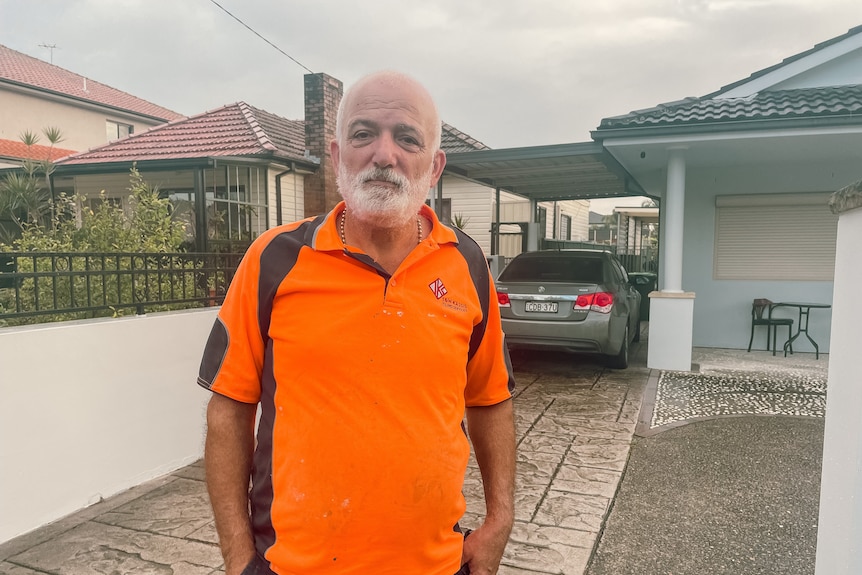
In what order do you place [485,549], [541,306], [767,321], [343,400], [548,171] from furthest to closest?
[548,171], [767,321], [541,306], [485,549], [343,400]

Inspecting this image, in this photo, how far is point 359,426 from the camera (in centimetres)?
131

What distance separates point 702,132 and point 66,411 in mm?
7107

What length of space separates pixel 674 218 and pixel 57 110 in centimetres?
2179

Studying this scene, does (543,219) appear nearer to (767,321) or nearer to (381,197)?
(767,321)

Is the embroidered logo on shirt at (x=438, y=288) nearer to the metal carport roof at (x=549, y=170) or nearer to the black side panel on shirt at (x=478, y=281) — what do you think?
the black side panel on shirt at (x=478, y=281)

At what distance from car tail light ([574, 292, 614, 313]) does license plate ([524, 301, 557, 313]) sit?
1.10 feet

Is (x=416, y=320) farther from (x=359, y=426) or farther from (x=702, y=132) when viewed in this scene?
(x=702, y=132)

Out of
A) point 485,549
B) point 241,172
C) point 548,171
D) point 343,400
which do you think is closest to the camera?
point 343,400

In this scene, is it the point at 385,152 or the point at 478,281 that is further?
the point at 478,281

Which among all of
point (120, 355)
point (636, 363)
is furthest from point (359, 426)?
point (636, 363)

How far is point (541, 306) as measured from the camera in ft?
24.5

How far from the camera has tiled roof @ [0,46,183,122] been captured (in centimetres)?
2071

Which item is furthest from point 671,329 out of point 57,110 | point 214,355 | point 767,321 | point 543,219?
point 57,110

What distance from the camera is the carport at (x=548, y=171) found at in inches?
325
